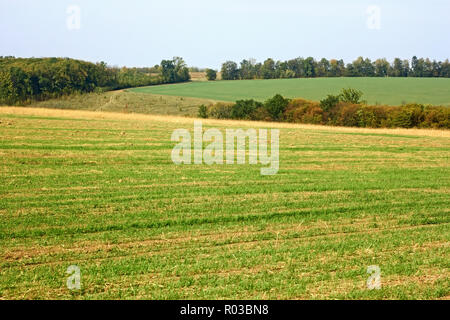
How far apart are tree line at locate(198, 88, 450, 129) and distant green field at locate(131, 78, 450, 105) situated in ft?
34.8

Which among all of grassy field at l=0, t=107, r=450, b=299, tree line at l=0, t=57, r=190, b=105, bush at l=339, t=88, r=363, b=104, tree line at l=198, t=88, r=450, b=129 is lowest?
grassy field at l=0, t=107, r=450, b=299

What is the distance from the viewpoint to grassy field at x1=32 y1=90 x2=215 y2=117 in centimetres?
7844

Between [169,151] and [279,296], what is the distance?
1933 centimetres

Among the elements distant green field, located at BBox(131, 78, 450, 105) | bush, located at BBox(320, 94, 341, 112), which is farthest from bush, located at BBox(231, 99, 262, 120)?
distant green field, located at BBox(131, 78, 450, 105)

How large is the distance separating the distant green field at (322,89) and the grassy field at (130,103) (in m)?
6.57

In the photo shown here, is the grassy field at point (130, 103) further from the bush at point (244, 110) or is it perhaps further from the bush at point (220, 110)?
the bush at point (244, 110)

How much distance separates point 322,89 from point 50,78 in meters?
50.5

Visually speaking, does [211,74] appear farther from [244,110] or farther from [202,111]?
[244,110]

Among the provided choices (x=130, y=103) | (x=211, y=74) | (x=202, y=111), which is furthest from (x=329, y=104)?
(x=211, y=74)

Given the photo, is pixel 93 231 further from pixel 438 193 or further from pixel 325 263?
pixel 438 193

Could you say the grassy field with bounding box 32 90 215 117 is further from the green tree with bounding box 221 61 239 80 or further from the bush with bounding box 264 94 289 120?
Answer: the green tree with bounding box 221 61 239 80

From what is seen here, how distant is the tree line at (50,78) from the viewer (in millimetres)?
81562

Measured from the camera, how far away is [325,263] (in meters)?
9.70

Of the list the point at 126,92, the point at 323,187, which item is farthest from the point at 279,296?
the point at 126,92
